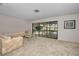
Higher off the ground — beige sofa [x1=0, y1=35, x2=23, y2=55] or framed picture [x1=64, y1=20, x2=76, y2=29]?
framed picture [x1=64, y1=20, x2=76, y2=29]

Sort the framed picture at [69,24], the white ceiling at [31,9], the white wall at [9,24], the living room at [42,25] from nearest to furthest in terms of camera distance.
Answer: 1. the living room at [42,25]
2. the white ceiling at [31,9]
3. the white wall at [9,24]
4. the framed picture at [69,24]

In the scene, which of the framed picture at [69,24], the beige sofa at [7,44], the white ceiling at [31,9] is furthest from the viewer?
the framed picture at [69,24]

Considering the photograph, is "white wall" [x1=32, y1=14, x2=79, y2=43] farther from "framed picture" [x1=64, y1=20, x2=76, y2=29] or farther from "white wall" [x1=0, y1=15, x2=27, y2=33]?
"white wall" [x1=0, y1=15, x2=27, y2=33]

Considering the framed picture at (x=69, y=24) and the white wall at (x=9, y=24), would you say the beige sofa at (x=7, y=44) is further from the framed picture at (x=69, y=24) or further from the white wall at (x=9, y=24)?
the framed picture at (x=69, y=24)

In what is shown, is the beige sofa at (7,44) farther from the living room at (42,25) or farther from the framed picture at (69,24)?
the framed picture at (69,24)

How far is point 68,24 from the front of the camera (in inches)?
224

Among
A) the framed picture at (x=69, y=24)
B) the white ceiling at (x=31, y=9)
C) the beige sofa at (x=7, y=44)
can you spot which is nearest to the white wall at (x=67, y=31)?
the framed picture at (x=69, y=24)

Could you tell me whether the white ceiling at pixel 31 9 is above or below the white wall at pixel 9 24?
above

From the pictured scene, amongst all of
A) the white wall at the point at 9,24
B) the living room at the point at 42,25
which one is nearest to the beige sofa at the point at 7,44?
the living room at the point at 42,25

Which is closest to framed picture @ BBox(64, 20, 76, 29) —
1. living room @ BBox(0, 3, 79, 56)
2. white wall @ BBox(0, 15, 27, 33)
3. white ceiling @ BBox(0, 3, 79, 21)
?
living room @ BBox(0, 3, 79, 56)

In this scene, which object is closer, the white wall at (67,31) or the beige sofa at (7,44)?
the beige sofa at (7,44)

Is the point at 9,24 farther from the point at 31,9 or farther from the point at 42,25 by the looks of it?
the point at 42,25

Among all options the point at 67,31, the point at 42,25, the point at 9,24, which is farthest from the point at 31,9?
the point at 67,31

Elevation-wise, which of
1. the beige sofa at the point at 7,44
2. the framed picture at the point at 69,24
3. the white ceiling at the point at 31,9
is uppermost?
the white ceiling at the point at 31,9
